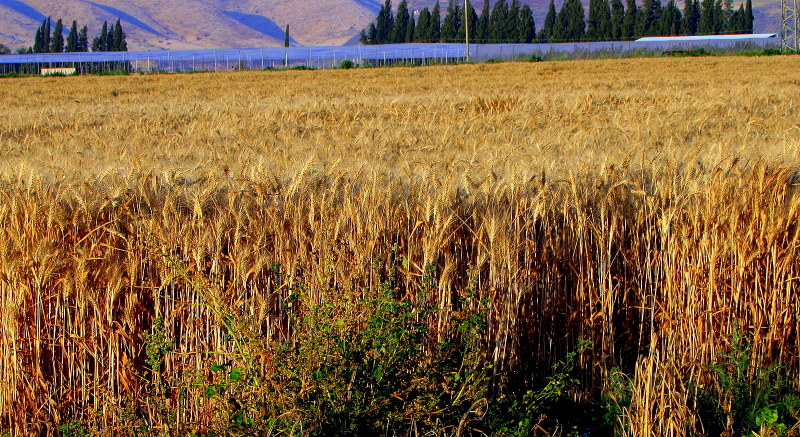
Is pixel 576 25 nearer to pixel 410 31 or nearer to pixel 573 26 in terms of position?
pixel 573 26

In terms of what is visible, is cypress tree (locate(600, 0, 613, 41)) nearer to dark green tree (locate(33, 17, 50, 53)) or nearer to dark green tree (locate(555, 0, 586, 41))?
dark green tree (locate(555, 0, 586, 41))

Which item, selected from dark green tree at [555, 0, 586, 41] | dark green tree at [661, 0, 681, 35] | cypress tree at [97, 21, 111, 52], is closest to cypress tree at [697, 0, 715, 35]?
dark green tree at [661, 0, 681, 35]

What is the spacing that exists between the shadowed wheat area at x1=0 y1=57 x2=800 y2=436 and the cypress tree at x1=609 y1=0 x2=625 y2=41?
76.9 metres

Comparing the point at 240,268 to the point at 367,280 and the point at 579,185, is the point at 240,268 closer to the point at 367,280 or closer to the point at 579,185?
the point at 367,280

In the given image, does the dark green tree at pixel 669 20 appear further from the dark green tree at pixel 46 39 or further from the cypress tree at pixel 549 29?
the dark green tree at pixel 46 39

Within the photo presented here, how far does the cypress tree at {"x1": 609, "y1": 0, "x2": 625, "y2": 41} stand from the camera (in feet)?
250

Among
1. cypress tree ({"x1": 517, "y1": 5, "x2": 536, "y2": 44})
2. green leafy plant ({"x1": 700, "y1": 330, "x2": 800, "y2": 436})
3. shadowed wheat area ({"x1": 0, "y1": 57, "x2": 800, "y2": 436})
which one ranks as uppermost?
cypress tree ({"x1": 517, "y1": 5, "x2": 536, "y2": 44})

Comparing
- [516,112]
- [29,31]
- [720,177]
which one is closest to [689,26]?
[516,112]

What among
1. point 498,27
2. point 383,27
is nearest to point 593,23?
point 498,27

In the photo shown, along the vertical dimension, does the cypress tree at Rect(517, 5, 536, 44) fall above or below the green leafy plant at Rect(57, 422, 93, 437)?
above

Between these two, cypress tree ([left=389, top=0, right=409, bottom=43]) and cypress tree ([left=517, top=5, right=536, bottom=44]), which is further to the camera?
cypress tree ([left=389, top=0, right=409, bottom=43])

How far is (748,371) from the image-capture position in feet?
10.1

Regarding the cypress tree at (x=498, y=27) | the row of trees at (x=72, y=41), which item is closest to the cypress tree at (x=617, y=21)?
the cypress tree at (x=498, y=27)

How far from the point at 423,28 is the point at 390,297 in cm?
8259
